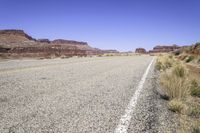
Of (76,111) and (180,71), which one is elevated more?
(180,71)

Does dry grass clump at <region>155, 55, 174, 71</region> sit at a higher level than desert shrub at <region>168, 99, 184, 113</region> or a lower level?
lower

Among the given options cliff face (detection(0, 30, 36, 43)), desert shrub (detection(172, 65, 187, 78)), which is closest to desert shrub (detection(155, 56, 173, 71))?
desert shrub (detection(172, 65, 187, 78))

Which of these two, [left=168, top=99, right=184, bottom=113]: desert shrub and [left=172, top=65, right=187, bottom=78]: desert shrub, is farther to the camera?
[left=172, top=65, right=187, bottom=78]: desert shrub

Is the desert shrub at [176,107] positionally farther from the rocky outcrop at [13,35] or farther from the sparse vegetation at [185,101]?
the rocky outcrop at [13,35]

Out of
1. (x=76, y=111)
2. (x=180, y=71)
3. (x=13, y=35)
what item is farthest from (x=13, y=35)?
(x=76, y=111)

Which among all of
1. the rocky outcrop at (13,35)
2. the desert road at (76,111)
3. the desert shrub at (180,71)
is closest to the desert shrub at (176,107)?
the desert road at (76,111)

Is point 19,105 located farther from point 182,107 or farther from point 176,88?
point 176,88

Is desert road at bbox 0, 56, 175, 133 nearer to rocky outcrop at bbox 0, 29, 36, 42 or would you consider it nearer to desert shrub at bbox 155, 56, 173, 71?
desert shrub at bbox 155, 56, 173, 71

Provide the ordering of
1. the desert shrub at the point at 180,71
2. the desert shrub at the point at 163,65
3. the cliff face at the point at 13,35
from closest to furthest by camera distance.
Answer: the desert shrub at the point at 180,71, the desert shrub at the point at 163,65, the cliff face at the point at 13,35

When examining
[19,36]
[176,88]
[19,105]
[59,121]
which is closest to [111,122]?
[59,121]

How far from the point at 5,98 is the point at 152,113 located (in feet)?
12.6

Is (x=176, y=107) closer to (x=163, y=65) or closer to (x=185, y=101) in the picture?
(x=185, y=101)

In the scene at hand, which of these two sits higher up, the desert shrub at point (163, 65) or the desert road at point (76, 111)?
the desert road at point (76, 111)

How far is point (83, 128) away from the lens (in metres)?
4.44
